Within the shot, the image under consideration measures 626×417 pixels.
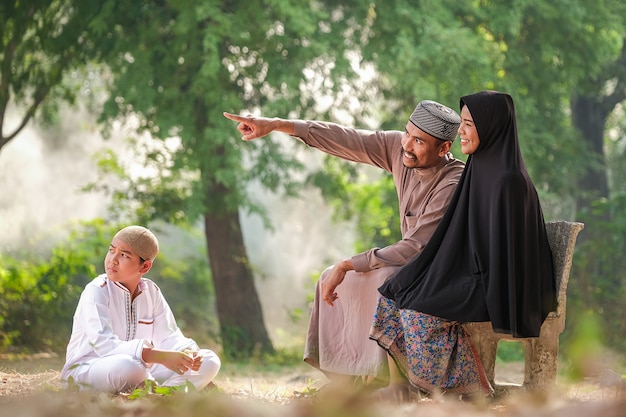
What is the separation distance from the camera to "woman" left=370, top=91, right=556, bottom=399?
159 inches

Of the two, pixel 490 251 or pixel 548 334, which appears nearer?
pixel 490 251

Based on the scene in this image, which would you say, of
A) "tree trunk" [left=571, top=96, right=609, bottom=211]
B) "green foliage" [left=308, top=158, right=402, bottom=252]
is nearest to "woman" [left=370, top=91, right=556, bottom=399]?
"green foliage" [left=308, top=158, right=402, bottom=252]

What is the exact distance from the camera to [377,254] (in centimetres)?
440

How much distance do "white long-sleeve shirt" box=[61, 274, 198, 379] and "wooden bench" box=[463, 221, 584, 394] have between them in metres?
1.46

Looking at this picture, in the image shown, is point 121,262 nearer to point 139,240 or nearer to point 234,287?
point 139,240

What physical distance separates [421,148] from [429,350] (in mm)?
996

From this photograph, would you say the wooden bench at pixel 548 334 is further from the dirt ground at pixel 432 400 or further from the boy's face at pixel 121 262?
the boy's face at pixel 121 262

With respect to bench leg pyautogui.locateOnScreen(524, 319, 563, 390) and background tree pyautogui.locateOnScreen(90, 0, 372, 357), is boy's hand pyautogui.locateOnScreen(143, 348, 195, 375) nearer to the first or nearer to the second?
bench leg pyautogui.locateOnScreen(524, 319, 563, 390)

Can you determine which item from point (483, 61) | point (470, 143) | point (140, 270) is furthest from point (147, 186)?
point (470, 143)

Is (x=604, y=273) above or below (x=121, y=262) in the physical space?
below

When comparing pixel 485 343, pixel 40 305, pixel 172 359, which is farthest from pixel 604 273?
pixel 172 359

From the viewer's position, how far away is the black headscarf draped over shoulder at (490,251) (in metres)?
4.02

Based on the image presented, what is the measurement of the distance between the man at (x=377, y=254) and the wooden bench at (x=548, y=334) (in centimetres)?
49

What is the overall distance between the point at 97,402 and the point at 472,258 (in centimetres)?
179
